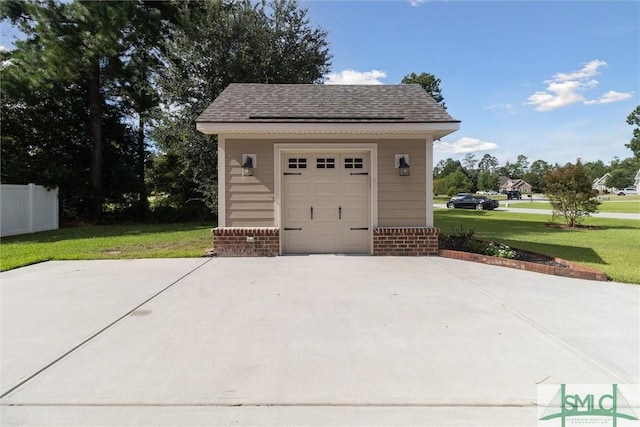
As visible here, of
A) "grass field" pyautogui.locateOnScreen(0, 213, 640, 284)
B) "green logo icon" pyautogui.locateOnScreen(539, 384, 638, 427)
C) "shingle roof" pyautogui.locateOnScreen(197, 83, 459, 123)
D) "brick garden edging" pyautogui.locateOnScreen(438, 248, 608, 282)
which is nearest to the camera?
"green logo icon" pyautogui.locateOnScreen(539, 384, 638, 427)

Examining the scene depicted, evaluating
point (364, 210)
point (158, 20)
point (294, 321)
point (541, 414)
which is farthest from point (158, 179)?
point (541, 414)

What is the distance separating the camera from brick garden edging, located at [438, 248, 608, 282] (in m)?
5.89

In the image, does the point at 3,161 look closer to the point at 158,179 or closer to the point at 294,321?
the point at 158,179

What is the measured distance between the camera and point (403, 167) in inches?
301

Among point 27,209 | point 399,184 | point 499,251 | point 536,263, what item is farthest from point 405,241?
point 27,209

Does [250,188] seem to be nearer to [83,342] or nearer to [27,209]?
[83,342]

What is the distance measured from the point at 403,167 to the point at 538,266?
318cm

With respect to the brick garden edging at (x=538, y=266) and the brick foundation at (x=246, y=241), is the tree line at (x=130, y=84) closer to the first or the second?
the brick foundation at (x=246, y=241)

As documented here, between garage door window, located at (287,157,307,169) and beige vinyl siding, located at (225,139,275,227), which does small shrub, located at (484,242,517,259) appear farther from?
beige vinyl siding, located at (225,139,275,227)

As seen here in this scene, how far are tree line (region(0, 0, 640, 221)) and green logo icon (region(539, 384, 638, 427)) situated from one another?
502 inches

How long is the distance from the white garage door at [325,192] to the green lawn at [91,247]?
2.43m

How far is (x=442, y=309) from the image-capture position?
430cm

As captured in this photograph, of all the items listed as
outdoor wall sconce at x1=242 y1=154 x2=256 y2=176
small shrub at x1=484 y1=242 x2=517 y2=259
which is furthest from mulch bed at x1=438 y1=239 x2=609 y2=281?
outdoor wall sconce at x1=242 y1=154 x2=256 y2=176

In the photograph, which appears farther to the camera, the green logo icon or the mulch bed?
the mulch bed
